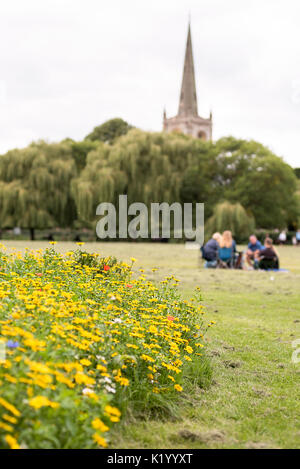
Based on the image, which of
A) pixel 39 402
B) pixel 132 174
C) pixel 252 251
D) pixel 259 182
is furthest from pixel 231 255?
pixel 259 182

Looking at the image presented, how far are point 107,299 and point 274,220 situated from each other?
104 ft

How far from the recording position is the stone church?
76.2m

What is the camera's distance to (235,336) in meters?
6.41

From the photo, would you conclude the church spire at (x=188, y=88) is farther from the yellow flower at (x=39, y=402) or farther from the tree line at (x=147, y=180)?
the yellow flower at (x=39, y=402)

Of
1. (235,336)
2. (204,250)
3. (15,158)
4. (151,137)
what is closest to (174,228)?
(151,137)

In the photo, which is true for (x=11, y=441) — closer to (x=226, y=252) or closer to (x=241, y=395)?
(x=241, y=395)

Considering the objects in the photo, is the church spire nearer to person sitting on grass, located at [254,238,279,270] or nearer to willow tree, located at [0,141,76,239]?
willow tree, located at [0,141,76,239]

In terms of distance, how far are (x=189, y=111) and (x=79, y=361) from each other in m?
81.3

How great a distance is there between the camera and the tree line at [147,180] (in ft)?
107

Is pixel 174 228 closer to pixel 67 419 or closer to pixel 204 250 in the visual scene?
pixel 204 250

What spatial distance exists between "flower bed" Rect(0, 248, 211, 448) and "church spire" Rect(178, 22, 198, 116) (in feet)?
242

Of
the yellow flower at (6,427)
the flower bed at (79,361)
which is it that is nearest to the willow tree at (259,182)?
the flower bed at (79,361)

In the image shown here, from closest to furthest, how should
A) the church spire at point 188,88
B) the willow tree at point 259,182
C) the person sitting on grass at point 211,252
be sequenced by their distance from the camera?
the person sitting on grass at point 211,252, the willow tree at point 259,182, the church spire at point 188,88

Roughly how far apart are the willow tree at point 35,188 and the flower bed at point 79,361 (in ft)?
93.3
